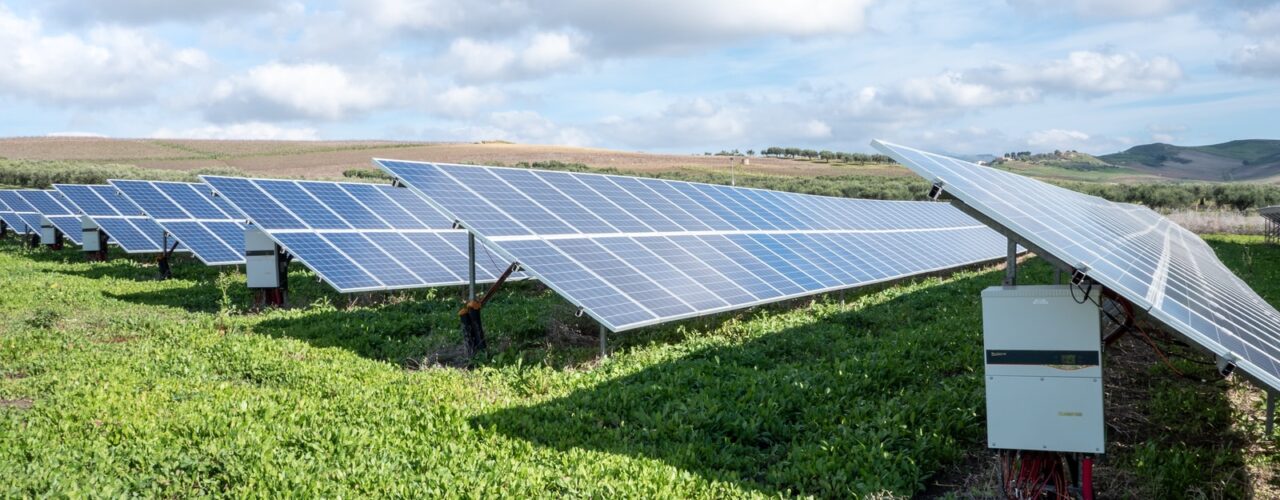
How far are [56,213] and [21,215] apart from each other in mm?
5360

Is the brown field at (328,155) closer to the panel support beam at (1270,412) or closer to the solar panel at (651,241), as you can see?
the solar panel at (651,241)

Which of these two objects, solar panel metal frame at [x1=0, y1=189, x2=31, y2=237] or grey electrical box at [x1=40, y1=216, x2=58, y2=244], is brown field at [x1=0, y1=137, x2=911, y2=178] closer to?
solar panel metal frame at [x1=0, y1=189, x2=31, y2=237]

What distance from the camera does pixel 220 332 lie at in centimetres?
1248

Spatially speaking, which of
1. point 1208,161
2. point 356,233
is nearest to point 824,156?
point 1208,161

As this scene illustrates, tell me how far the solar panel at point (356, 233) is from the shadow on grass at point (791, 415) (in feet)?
19.2

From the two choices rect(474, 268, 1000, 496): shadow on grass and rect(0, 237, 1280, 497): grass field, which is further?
rect(474, 268, 1000, 496): shadow on grass

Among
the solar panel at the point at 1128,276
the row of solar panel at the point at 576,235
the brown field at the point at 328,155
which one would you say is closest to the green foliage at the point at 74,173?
the brown field at the point at 328,155

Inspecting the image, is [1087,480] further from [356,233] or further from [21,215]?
[21,215]

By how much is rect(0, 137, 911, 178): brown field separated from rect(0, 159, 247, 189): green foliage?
12.8ft

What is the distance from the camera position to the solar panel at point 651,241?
1098 centimetres

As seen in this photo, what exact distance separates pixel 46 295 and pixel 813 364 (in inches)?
574

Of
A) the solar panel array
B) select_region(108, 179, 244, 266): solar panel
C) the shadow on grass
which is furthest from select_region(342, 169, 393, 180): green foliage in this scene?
the shadow on grass

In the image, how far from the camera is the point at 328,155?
254 ft

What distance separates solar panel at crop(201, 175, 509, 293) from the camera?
49.4 ft
